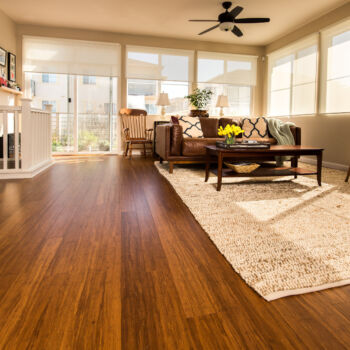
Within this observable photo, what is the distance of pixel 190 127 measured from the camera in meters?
4.57

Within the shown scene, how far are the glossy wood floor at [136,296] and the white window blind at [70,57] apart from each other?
5072 mm

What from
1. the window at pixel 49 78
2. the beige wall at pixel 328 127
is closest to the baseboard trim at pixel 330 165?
the beige wall at pixel 328 127

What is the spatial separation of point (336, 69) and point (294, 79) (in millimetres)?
1168

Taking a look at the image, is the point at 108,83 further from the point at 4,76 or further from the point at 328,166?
the point at 328,166

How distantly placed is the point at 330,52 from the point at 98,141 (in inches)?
193

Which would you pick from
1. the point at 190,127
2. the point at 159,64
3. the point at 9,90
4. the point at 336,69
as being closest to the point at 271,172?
the point at 190,127

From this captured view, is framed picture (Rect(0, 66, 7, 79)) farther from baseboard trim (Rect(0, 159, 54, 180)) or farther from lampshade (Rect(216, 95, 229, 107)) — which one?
lampshade (Rect(216, 95, 229, 107))

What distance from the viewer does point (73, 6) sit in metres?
5.05

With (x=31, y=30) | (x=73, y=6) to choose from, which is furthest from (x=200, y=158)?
(x=31, y=30)

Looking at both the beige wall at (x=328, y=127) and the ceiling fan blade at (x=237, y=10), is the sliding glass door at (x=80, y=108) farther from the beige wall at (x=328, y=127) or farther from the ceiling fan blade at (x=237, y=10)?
the beige wall at (x=328, y=127)

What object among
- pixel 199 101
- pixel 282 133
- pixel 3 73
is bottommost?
pixel 282 133

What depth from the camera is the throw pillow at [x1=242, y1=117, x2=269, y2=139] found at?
191 inches

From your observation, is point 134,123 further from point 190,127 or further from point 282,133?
point 282,133

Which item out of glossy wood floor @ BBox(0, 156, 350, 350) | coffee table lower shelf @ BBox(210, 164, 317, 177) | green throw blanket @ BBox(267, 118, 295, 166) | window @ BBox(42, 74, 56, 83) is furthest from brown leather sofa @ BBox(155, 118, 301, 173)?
window @ BBox(42, 74, 56, 83)
